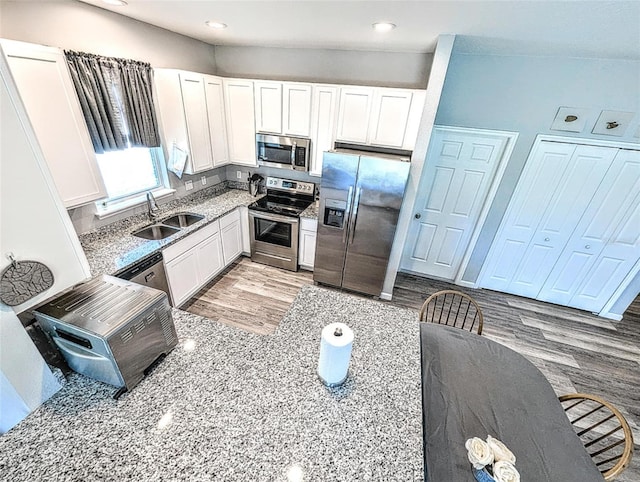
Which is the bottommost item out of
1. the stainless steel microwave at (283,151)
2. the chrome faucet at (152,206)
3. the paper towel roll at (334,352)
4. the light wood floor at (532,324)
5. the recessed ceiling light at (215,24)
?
the light wood floor at (532,324)

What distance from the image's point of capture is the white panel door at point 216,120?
3.09m

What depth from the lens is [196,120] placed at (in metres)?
3.00

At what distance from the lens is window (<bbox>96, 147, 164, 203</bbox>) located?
8.28ft

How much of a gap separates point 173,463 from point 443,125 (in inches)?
141

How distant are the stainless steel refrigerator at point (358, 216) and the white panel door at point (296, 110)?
76 centimetres

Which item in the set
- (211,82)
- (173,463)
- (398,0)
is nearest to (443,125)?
(398,0)

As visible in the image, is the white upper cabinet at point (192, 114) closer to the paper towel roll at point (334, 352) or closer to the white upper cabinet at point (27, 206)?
the white upper cabinet at point (27, 206)

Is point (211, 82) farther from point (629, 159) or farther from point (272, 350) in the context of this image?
point (629, 159)

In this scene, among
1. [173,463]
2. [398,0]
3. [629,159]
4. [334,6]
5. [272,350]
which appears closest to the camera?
[173,463]

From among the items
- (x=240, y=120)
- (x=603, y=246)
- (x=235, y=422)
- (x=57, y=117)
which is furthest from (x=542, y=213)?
(x=57, y=117)

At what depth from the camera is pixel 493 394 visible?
1380mm

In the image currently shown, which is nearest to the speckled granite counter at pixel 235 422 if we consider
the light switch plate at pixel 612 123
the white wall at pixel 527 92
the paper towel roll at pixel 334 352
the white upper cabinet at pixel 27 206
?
the paper towel roll at pixel 334 352

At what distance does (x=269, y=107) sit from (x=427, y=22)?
6.47 feet

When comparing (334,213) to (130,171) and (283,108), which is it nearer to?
(283,108)
